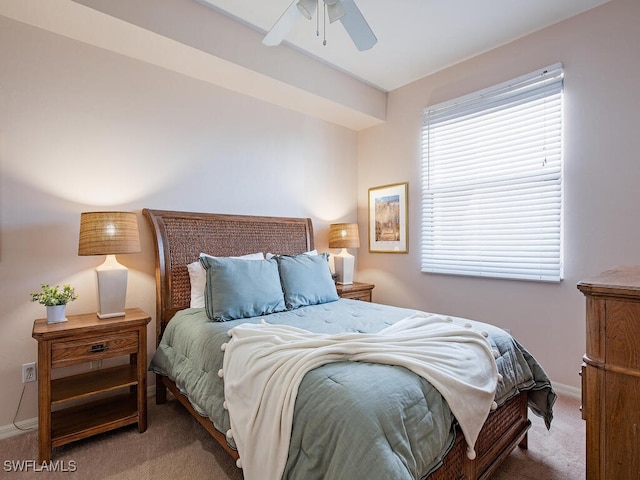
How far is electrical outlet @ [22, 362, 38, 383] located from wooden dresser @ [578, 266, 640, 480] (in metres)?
3.07

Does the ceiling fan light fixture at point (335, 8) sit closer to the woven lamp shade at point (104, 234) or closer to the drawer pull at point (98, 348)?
the woven lamp shade at point (104, 234)

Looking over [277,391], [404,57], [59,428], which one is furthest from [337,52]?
[59,428]

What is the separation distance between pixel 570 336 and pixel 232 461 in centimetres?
270

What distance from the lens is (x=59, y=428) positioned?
2012mm

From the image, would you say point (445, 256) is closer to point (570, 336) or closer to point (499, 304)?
point (499, 304)

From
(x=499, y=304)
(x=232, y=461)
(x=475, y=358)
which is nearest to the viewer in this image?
(x=475, y=358)

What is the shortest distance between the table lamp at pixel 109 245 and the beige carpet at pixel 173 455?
80 cm

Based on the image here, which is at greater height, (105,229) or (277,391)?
(105,229)

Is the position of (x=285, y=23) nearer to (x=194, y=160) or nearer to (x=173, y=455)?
(x=194, y=160)

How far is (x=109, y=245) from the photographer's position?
7.02ft

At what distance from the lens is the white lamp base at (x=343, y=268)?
3.73 meters

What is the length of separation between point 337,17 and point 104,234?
1974 mm

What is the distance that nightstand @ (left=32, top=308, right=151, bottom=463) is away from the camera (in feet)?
6.19

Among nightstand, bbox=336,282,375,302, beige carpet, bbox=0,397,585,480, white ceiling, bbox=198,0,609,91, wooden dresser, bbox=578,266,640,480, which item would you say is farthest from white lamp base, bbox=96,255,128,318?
wooden dresser, bbox=578,266,640,480
